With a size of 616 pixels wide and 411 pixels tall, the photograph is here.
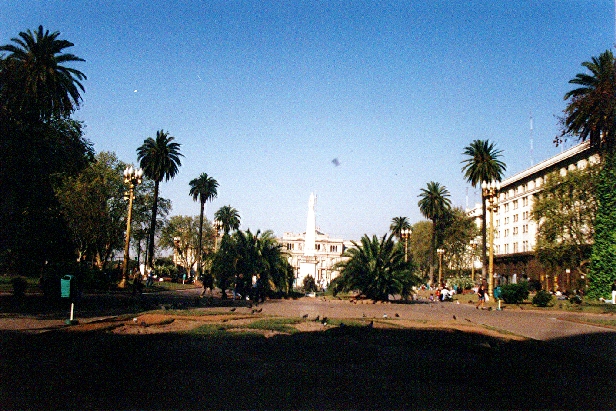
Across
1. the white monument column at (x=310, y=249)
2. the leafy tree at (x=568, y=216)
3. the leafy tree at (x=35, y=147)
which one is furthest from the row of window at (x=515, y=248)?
the leafy tree at (x=35, y=147)

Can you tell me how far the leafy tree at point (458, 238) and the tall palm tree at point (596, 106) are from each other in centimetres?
5143

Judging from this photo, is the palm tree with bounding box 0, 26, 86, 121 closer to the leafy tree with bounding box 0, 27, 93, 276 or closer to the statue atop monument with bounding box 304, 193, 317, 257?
the leafy tree with bounding box 0, 27, 93, 276

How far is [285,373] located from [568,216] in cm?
4597

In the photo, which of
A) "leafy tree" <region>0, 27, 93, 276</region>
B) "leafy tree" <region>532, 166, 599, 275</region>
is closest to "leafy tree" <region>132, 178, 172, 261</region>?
"leafy tree" <region>0, 27, 93, 276</region>

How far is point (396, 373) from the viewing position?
8.60 metres

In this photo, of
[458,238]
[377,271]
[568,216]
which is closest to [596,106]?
[568,216]

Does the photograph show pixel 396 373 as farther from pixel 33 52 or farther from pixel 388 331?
pixel 33 52

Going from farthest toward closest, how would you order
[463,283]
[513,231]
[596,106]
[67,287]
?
[513,231] < [463,283] < [596,106] < [67,287]

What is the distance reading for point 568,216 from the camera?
47.7 m

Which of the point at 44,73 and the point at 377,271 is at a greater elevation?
the point at 44,73

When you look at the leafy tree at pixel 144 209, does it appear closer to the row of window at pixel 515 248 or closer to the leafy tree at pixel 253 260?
the leafy tree at pixel 253 260

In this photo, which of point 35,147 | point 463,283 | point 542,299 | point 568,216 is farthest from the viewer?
point 463,283

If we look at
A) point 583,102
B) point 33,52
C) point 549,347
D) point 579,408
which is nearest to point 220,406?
point 579,408

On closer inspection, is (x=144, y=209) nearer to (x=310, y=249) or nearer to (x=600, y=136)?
(x=310, y=249)
